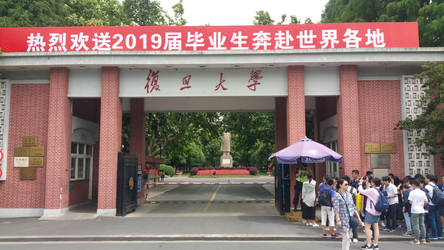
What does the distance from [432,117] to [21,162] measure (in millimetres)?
15941

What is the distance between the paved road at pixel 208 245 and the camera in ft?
29.5

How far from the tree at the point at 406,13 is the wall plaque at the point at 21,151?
21.1 metres

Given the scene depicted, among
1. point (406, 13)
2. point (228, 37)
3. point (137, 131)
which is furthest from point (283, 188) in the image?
point (406, 13)

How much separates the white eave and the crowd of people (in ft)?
15.9

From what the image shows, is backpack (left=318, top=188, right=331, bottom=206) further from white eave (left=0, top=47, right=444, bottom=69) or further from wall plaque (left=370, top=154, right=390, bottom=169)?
white eave (left=0, top=47, right=444, bottom=69)

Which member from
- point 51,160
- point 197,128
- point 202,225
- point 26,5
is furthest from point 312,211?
point 26,5

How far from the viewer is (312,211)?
39.6 feet

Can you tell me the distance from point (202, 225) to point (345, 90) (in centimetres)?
780

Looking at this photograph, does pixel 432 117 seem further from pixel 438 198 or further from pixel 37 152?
pixel 37 152

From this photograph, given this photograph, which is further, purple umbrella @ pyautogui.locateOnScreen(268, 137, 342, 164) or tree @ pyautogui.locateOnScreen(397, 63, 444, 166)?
tree @ pyautogui.locateOnScreen(397, 63, 444, 166)

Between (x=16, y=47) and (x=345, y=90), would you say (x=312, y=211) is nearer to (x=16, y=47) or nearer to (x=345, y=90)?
(x=345, y=90)

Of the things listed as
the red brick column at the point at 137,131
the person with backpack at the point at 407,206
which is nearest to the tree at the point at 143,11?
the red brick column at the point at 137,131

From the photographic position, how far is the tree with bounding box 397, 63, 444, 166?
1262 cm

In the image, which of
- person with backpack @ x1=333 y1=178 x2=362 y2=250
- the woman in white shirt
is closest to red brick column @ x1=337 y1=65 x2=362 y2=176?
the woman in white shirt
